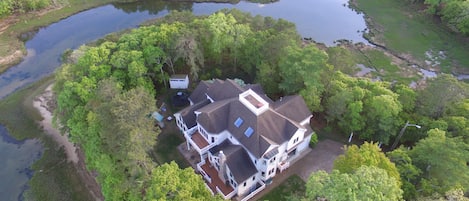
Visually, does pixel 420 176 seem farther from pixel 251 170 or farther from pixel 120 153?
pixel 120 153

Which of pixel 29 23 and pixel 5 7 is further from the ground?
pixel 5 7

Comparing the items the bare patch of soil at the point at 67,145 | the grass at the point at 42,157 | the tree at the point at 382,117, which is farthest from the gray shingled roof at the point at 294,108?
the grass at the point at 42,157

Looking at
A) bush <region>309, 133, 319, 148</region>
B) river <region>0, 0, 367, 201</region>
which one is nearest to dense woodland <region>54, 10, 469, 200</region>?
bush <region>309, 133, 319, 148</region>

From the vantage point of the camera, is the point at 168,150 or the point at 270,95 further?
the point at 270,95

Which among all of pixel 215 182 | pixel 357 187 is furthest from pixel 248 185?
pixel 357 187

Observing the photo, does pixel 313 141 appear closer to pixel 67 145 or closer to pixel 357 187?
pixel 357 187

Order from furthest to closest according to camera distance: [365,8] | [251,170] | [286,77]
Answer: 1. [365,8]
2. [286,77]
3. [251,170]

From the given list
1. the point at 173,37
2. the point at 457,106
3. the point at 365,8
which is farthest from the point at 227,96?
the point at 365,8

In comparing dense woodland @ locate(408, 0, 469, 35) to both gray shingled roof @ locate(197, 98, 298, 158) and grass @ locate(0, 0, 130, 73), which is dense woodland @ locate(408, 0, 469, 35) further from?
grass @ locate(0, 0, 130, 73)
